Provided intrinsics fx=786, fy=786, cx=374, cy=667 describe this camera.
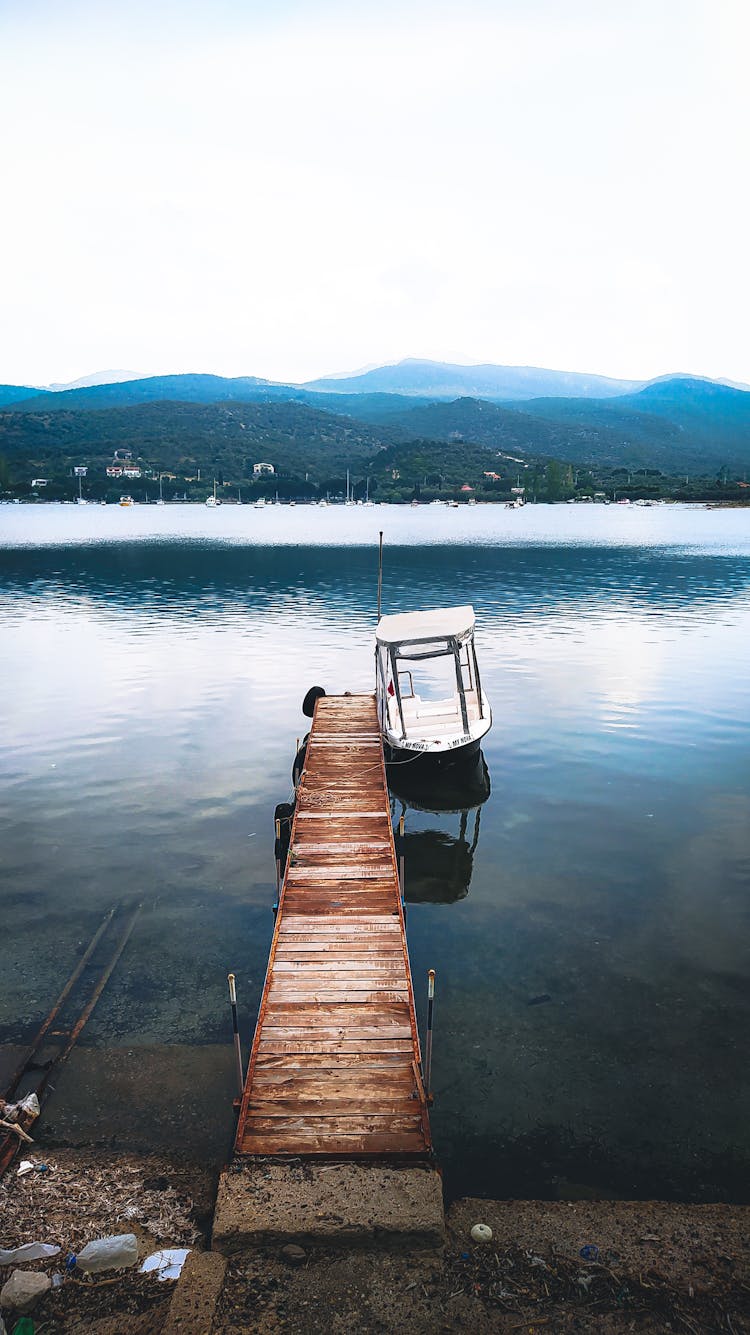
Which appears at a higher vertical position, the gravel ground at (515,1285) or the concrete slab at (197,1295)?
the concrete slab at (197,1295)

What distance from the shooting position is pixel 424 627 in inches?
1034

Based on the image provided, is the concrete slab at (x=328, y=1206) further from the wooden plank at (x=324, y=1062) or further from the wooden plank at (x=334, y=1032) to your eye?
the wooden plank at (x=334, y=1032)

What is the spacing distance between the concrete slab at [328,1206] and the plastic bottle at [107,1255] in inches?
38.7

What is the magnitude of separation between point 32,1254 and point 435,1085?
598 cm

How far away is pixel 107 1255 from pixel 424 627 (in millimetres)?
19861

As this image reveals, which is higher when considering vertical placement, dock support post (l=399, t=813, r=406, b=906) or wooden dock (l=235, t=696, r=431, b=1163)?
wooden dock (l=235, t=696, r=431, b=1163)

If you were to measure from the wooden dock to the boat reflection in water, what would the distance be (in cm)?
211

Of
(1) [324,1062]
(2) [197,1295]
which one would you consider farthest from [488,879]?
(2) [197,1295]

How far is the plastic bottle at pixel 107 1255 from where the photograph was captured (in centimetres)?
847

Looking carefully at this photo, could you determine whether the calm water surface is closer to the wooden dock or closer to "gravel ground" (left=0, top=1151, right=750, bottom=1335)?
"gravel ground" (left=0, top=1151, right=750, bottom=1335)

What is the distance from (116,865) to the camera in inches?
800

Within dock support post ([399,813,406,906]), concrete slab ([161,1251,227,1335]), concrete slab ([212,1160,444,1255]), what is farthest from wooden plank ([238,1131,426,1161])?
dock support post ([399,813,406,906])

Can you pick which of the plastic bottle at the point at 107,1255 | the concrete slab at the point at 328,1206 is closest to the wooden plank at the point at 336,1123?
the concrete slab at the point at 328,1206

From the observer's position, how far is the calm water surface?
11.8 m
